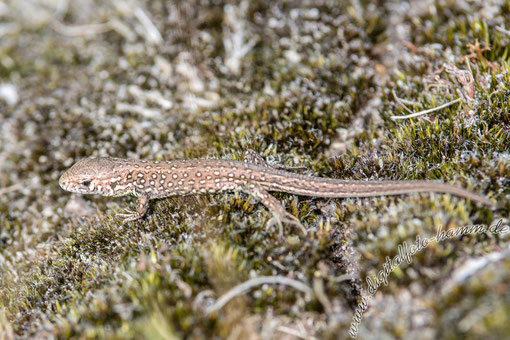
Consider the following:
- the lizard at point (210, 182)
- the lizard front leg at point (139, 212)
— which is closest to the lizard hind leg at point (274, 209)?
the lizard at point (210, 182)

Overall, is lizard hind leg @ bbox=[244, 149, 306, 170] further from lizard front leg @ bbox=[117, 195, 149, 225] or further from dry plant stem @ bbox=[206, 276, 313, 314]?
dry plant stem @ bbox=[206, 276, 313, 314]

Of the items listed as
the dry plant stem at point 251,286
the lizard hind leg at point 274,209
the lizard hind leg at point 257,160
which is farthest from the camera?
the lizard hind leg at point 257,160

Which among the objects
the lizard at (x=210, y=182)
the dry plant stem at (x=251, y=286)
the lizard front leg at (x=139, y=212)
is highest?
the lizard at (x=210, y=182)

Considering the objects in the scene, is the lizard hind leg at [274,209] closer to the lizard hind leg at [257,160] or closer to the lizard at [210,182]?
the lizard at [210,182]

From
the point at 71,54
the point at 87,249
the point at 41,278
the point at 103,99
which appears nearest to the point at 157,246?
the point at 87,249

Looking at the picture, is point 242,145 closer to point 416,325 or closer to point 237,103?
point 237,103

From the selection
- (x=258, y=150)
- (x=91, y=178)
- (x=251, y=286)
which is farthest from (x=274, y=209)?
(x=91, y=178)

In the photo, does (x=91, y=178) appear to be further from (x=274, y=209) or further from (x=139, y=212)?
(x=274, y=209)

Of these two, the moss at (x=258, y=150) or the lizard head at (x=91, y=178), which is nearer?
the moss at (x=258, y=150)
